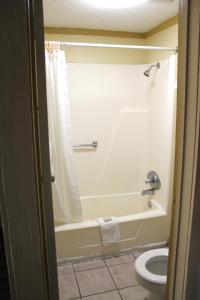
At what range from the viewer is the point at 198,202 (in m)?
0.88

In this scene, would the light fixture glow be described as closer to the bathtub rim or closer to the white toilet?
the bathtub rim

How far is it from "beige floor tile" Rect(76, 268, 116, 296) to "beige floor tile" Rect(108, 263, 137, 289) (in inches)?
2.0

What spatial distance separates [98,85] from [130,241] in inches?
72.0

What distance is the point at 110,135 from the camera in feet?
10.2

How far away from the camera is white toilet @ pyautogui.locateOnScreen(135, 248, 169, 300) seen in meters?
1.62

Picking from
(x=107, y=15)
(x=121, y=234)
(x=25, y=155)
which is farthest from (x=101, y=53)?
(x=25, y=155)

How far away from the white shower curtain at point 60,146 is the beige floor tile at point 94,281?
0.49m

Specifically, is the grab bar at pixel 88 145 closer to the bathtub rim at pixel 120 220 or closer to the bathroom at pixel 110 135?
the bathroom at pixel 110 135

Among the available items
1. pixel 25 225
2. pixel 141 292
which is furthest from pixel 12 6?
pixel 141 292

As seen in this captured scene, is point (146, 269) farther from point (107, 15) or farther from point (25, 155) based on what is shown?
point (107, 15)

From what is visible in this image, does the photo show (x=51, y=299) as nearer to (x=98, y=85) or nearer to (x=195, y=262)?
(x=195, y=262)

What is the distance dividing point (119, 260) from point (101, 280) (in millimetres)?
330

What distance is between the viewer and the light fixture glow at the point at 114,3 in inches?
80.0

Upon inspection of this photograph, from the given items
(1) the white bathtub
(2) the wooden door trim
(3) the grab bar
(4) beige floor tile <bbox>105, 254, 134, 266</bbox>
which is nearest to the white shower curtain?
(1) the white bathtub
